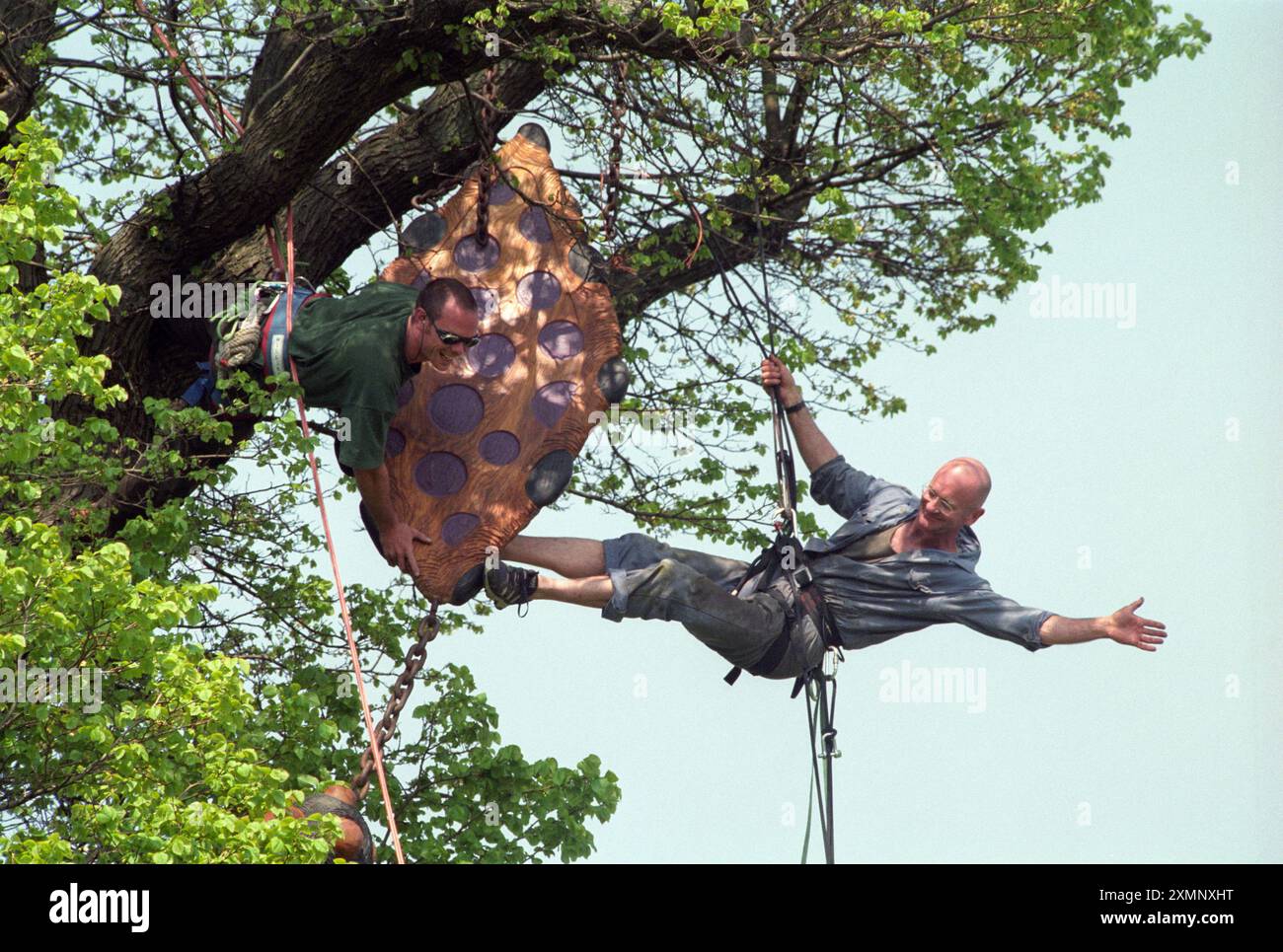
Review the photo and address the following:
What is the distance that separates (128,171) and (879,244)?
4.31 meters

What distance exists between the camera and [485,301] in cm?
994

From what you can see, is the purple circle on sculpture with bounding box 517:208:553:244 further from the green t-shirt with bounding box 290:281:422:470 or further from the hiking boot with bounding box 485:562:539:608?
the hiking boot with bounding box 485:562:539:608

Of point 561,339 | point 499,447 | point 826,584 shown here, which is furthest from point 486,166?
point 826,584

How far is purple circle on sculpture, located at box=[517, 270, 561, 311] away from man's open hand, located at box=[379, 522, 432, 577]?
1.15 meters

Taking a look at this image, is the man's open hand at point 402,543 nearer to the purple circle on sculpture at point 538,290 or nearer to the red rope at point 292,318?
the red rope at point 292,318

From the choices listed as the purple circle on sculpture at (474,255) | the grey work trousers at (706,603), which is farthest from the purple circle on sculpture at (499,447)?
the purple circle on sculpture at (474,255)

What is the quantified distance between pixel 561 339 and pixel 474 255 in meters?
0.55

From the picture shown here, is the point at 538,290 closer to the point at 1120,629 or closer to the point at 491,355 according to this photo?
the point at 491,355

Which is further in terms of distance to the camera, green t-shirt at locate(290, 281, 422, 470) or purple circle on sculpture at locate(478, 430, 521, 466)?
purple circle on sculpture at locate(478, 430, 521, 466)

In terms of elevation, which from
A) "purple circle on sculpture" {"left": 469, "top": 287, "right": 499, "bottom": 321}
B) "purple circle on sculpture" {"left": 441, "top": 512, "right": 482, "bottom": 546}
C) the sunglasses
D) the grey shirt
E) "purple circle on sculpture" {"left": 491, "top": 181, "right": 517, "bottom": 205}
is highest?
"purple circle on sculpture" {"left": 491, "top": 181, "right": 517, "bottom": 205}

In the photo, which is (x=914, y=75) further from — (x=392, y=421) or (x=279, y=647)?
(x=279, y=647)

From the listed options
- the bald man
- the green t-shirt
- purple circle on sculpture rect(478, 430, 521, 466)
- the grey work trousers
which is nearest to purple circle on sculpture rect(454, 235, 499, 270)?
the green t-shirt

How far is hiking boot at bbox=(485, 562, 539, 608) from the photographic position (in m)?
9.38
